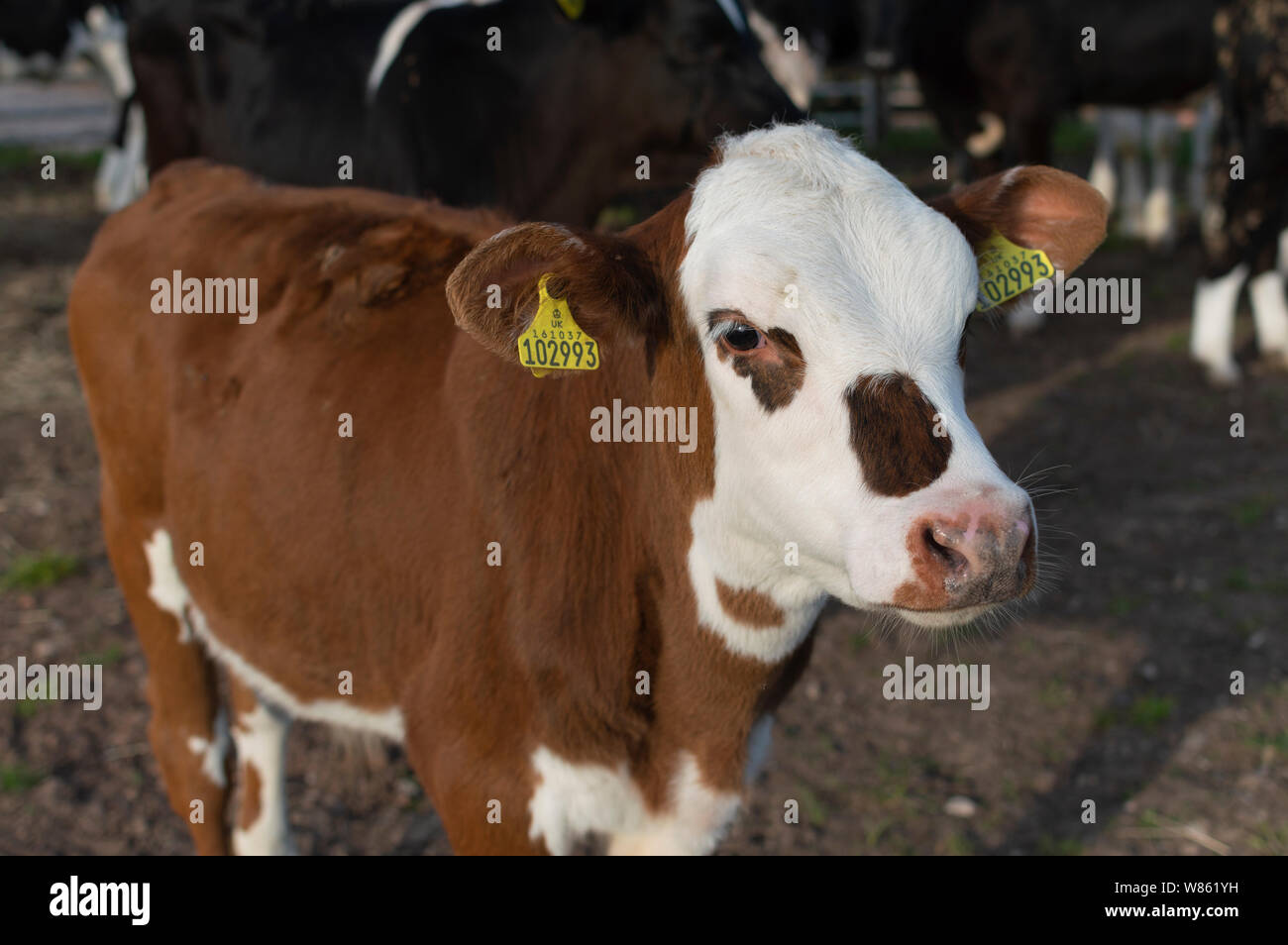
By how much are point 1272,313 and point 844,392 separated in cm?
677

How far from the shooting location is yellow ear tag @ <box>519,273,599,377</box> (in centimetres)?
217

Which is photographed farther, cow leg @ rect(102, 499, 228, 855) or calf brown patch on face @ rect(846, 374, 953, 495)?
cow leg @ rect(102, 499, 228, 855)

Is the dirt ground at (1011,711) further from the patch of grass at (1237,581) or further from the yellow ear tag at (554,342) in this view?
the yellow ear tag at (554,342)

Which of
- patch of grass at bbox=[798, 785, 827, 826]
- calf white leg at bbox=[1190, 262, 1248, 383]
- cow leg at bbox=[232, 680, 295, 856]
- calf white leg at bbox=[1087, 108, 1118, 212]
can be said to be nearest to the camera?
cow leg at bbox=[232, 680, 295, 856]

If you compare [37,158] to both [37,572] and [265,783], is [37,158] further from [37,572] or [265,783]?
[265,783]

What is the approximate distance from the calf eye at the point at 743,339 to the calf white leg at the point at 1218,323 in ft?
20.2

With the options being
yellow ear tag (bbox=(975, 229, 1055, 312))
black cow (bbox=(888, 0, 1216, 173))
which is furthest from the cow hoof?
yellow ear tag (bbox=(975, 229, 1055, 312))

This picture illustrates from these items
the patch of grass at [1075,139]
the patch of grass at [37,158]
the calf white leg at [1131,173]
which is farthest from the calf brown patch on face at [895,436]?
the patch of grass at [1075,139]

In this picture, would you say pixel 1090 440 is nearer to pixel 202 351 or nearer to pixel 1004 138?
pixel 1004 138

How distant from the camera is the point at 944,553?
1.89 metres

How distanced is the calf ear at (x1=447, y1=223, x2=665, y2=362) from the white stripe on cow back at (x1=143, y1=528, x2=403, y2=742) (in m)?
1.09

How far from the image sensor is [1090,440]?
261 inches

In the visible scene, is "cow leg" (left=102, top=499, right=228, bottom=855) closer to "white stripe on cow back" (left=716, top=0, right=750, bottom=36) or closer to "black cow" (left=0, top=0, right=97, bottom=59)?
"white stripe on cow back" (left=716, top=0, right=750, bottom=36)

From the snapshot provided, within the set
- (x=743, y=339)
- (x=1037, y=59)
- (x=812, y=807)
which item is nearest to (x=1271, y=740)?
(x=812, y=807)
